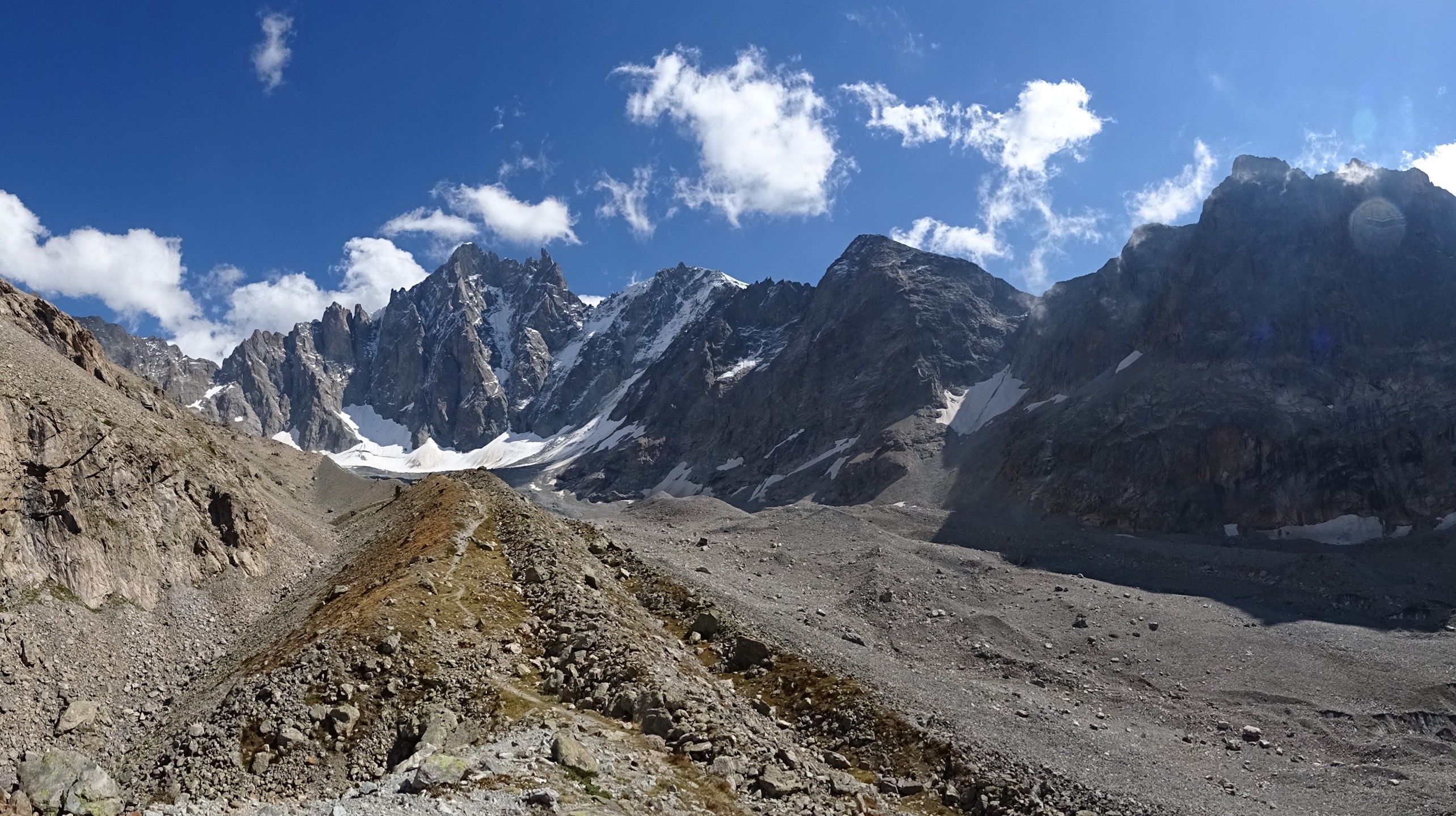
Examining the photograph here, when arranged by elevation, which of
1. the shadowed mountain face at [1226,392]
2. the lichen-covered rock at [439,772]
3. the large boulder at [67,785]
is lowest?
the large boulder at [67,785]

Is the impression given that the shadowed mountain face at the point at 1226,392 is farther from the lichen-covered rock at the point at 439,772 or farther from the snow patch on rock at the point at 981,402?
the lichen-covered rock at the point at 439,772

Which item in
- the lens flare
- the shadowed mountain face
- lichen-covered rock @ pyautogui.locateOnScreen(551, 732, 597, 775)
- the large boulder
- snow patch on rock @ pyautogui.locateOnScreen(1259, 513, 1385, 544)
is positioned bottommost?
the large boulder

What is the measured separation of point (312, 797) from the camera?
65.9 feet

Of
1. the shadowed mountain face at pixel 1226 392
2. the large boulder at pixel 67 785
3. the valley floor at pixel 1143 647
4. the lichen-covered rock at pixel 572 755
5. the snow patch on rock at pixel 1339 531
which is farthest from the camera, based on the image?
the shadowed mountain face at pixel 1226 392

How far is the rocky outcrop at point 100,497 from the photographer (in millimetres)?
28172

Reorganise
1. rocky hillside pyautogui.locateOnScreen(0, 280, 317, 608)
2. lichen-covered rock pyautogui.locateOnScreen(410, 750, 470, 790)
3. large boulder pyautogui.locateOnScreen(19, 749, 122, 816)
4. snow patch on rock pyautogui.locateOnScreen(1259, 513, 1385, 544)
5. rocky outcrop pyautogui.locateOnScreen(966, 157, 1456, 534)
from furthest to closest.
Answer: rocky outcrop pyautogui.locateOnScreen(966, 157, 1456, 534) → snow patch on rock pyautogui.locateOnScreen(1259, 513, 1385, 544) → rocky hillside pyautogui.locateOnScreen(0, 280, 317, 608) → lichen-covered rock pyautogui.locateOnScreen(410, 750, 470, 790) → large boulder pyautogui.locateOnScreen(19, 749, 122, 816)

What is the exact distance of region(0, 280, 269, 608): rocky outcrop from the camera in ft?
92.4

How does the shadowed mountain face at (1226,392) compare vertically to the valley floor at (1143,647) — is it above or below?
above

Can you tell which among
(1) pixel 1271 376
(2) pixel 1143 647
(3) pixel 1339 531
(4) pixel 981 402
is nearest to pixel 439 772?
(2) pixel 1143 647

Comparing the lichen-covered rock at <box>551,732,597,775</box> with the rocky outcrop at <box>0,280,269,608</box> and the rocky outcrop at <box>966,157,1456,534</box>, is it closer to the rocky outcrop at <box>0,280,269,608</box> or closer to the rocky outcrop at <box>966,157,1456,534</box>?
the rocky outcrop at <box>0,280,269,608</box>

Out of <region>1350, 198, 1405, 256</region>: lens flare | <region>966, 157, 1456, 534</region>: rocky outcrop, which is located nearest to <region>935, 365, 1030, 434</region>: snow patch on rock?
<region>966, 157, 1456, 534</region>: rocky outcrop

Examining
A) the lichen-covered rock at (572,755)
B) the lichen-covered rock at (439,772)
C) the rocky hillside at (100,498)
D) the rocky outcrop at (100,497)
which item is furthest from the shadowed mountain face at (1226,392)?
the lichen-covered rock at (439,772)

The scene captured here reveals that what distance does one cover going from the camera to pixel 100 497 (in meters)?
31.5

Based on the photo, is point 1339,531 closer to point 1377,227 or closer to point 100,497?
point 1377,227
